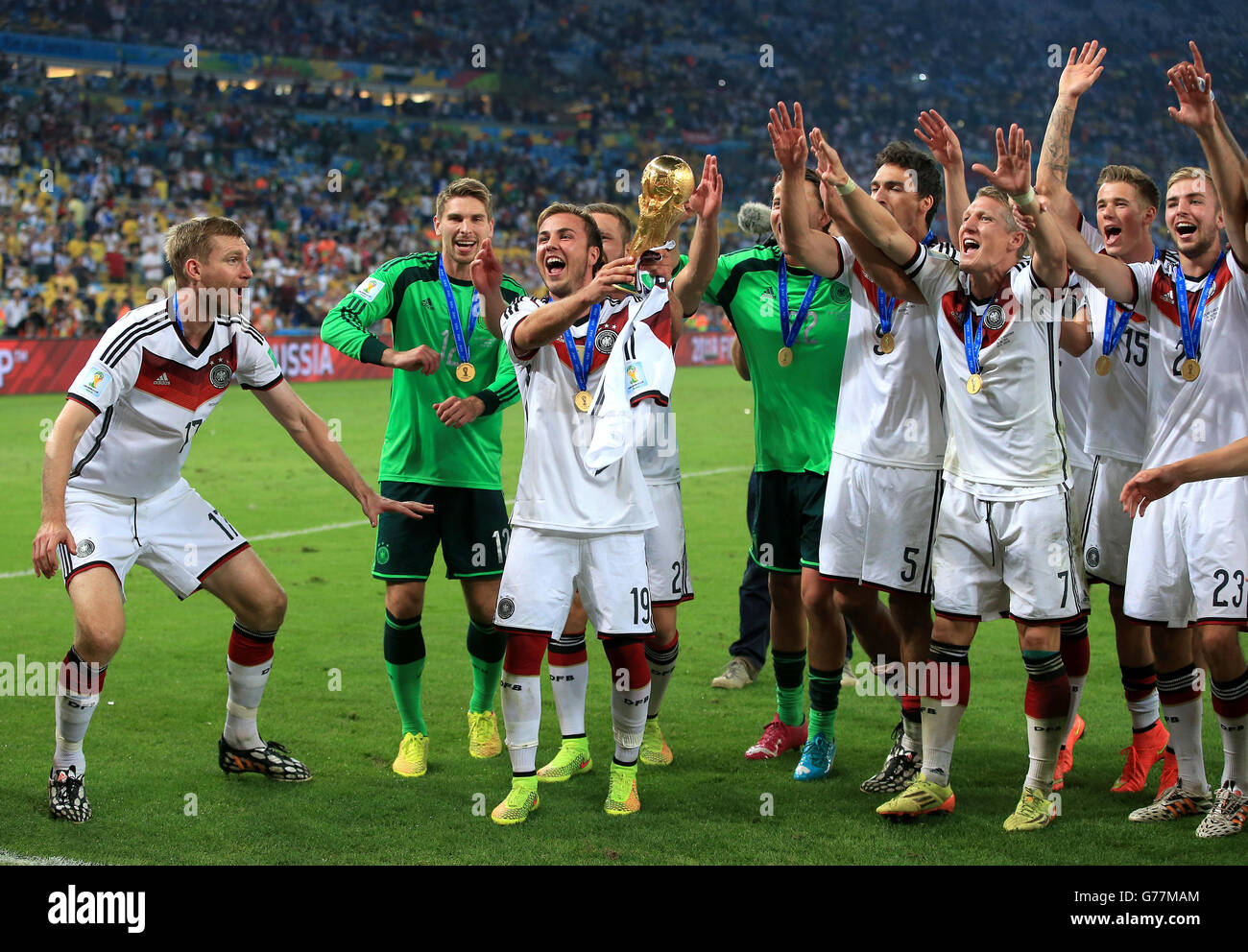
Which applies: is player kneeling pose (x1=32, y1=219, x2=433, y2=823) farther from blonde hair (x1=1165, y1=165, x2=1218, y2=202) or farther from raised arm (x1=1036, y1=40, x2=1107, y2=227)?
blonde hair (x1=1165, y1=165, x2=1218, y2=202)

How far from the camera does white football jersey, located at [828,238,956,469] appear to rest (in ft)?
17.1

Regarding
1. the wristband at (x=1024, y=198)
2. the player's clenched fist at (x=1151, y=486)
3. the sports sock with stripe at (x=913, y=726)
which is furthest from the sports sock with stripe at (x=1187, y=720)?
the wristband at (x=1024, y=198)

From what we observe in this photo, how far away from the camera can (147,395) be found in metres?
5.06

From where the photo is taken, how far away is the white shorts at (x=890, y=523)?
519 cm

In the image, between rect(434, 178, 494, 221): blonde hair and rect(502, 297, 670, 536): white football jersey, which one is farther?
rect(434, 178, 494, 221): blonde hair

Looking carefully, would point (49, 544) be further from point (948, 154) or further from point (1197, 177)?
point (1197, 177)

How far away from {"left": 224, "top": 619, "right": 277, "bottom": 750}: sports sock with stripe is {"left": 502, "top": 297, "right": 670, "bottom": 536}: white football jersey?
4.20 feet

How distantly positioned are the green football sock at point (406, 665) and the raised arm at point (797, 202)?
232cm

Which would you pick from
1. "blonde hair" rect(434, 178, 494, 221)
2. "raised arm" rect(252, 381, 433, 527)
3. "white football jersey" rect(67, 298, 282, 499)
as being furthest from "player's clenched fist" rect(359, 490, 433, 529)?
"blonde hair" rect(434, 178, 494, 221)

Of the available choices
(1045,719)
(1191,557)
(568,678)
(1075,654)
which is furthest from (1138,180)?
(568,678)

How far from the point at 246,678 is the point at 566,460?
1701 millimetres

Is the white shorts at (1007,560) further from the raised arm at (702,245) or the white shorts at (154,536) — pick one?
the white shorts at (154,536)

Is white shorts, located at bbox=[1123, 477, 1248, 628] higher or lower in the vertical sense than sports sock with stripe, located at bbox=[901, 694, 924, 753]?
higher
